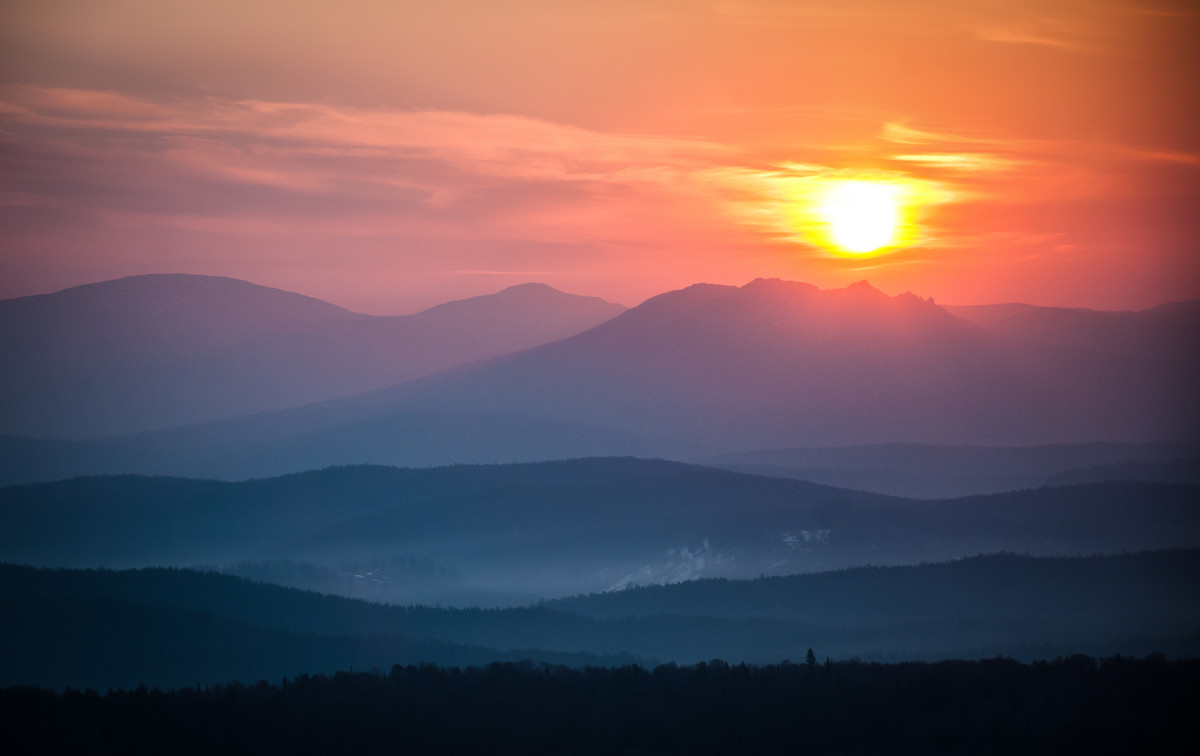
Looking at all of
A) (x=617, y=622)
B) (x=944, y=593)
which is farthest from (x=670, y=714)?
(x=944, y=593)

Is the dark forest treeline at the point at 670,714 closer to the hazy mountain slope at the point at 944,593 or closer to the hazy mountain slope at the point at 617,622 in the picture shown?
the hazy mountain slope at the point at 617,622

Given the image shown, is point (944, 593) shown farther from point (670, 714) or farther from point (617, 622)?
point (670, 714)

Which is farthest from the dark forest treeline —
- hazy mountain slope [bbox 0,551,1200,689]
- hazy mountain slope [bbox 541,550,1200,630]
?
hazy mountain slope [bbox 541,550,1200,630]

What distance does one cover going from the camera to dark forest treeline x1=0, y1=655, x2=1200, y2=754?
63.7 meters

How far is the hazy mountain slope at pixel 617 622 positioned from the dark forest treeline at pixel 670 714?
26270mm

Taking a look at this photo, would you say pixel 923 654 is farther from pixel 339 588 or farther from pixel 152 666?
pixel 339 588

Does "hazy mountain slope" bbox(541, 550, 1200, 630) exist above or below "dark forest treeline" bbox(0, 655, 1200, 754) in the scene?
above

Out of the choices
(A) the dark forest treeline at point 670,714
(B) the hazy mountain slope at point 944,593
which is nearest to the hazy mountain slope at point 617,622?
(B) the hazy mountain slope at point 944,593

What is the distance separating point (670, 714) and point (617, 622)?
191ft

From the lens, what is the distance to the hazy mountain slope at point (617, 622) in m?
100

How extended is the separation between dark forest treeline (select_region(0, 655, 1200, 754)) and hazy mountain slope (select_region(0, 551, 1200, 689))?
26.3 metres

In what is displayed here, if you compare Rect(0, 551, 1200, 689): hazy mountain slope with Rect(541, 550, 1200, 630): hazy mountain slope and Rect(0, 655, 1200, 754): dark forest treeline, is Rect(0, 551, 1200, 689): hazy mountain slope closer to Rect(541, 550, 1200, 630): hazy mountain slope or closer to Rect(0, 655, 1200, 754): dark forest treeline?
Rect(541, 550, 1200, 630): hazy mountain slope

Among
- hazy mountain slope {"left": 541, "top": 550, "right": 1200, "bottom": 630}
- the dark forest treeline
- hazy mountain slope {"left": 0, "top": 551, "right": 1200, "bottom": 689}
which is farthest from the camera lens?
hazy mountain slope {"left": 541, "top": 550, "right": 1200, "bottom": 630}

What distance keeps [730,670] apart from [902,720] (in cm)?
1345
